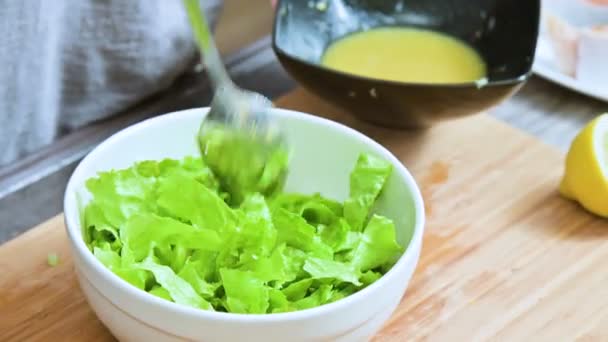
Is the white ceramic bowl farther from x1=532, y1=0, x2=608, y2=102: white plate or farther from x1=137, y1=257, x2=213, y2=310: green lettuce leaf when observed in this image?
x1=532, y1=0, x2=608, y2=102: white plate

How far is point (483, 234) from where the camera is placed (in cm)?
74

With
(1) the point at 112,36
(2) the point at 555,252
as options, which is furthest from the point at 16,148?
(2) the point at 555,252

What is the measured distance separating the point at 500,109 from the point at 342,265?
400mm

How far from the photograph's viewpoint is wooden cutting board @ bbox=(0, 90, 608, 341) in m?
0.65

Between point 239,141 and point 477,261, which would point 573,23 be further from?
point 239,141

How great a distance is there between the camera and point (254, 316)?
523 mm

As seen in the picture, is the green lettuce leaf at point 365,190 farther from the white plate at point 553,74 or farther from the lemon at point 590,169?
the white plate at point 553,74

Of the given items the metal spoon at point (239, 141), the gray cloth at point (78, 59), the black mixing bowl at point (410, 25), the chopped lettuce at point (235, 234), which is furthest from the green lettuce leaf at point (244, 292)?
the gray cloth at point (78, 59)

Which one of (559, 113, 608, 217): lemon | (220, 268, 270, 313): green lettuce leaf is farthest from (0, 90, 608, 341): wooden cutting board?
(220, 268, 270, 313): green lettuce leaf

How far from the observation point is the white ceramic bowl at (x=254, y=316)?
0.53 m

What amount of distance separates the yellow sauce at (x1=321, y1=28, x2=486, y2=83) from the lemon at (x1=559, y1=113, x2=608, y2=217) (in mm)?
150

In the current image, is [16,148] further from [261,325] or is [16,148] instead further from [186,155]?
[261,325]

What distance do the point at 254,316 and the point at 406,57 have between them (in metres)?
0.45

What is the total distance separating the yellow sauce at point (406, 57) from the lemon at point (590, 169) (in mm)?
150
